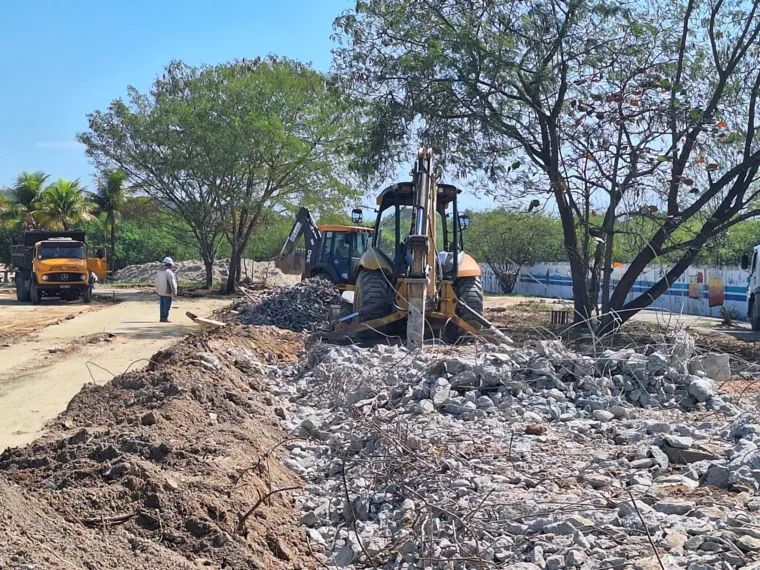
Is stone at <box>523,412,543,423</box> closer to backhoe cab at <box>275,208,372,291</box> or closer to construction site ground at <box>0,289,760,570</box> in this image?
construction site ground at <box>0,289,760,570</box>

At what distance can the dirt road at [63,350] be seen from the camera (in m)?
9.03

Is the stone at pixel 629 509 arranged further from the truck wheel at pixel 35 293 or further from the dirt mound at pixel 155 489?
the truck wheel at pixel 35 293

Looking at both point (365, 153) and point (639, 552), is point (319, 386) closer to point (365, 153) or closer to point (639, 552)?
point (639, 552)

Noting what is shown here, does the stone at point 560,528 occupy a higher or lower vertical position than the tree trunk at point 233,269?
lower

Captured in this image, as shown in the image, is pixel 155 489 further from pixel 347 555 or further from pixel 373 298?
pixel 373 298

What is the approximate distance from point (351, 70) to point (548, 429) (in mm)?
11954

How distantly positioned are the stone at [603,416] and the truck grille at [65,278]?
24.3 meters

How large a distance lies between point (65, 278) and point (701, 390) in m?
24.6

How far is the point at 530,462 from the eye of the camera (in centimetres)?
572

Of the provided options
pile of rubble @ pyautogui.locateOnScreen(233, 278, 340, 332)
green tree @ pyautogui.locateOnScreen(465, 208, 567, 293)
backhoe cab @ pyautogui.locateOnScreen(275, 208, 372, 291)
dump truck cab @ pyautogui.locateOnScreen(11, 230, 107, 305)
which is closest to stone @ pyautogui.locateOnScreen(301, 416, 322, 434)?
pile of rubble @ pyautogui.locateOnScreen(233, 278, 340, 332)

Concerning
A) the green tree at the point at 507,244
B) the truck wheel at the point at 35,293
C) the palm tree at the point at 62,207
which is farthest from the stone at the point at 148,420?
the palm tree at the point at 62,207

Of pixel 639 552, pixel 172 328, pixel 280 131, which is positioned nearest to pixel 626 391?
pixel 639 552

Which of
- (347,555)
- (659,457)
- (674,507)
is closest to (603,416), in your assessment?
(659,457)

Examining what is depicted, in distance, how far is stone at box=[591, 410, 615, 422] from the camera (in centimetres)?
707
